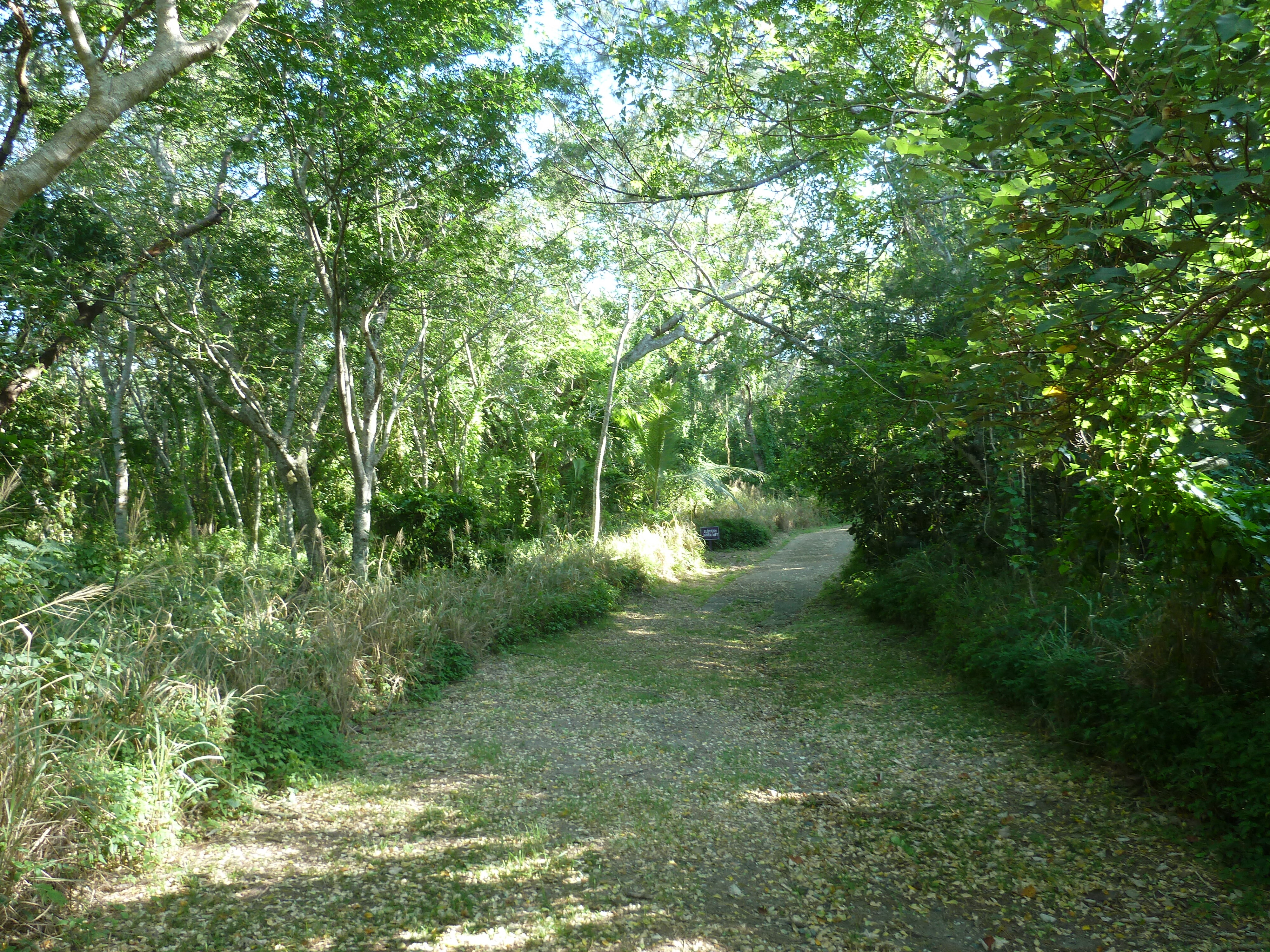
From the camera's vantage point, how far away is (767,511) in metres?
22.3

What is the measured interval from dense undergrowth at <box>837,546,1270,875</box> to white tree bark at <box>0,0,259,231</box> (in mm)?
6373

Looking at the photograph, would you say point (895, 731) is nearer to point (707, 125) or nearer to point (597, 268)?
point (707, 125)

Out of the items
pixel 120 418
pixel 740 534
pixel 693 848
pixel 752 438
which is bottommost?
pixel 693 848

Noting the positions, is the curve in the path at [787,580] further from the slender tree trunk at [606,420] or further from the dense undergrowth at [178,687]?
the dense undergrowth at [178,687]

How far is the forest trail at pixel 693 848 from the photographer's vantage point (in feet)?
9.98

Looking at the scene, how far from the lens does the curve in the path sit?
11.4 metres

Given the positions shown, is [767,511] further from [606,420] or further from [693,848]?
[693,848]

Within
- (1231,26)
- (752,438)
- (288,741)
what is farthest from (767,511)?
(1231,26)

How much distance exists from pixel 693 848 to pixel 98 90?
16.7 feet

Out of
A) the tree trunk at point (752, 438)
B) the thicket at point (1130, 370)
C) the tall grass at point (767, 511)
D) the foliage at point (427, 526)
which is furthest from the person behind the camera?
the tree trunk at point (752, 438)

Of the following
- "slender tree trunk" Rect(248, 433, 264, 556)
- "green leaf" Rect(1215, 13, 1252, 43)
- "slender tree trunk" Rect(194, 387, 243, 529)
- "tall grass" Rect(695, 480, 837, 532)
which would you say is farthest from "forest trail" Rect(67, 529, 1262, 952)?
"tall grass" Rect(695, 480, 837, 532)

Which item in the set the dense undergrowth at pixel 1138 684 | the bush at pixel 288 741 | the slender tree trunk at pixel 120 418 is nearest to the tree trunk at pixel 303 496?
the slender tree trunk at pixel 120 418

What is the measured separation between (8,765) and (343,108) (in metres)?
6.14

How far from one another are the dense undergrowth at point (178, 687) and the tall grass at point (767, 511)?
12.0 m
